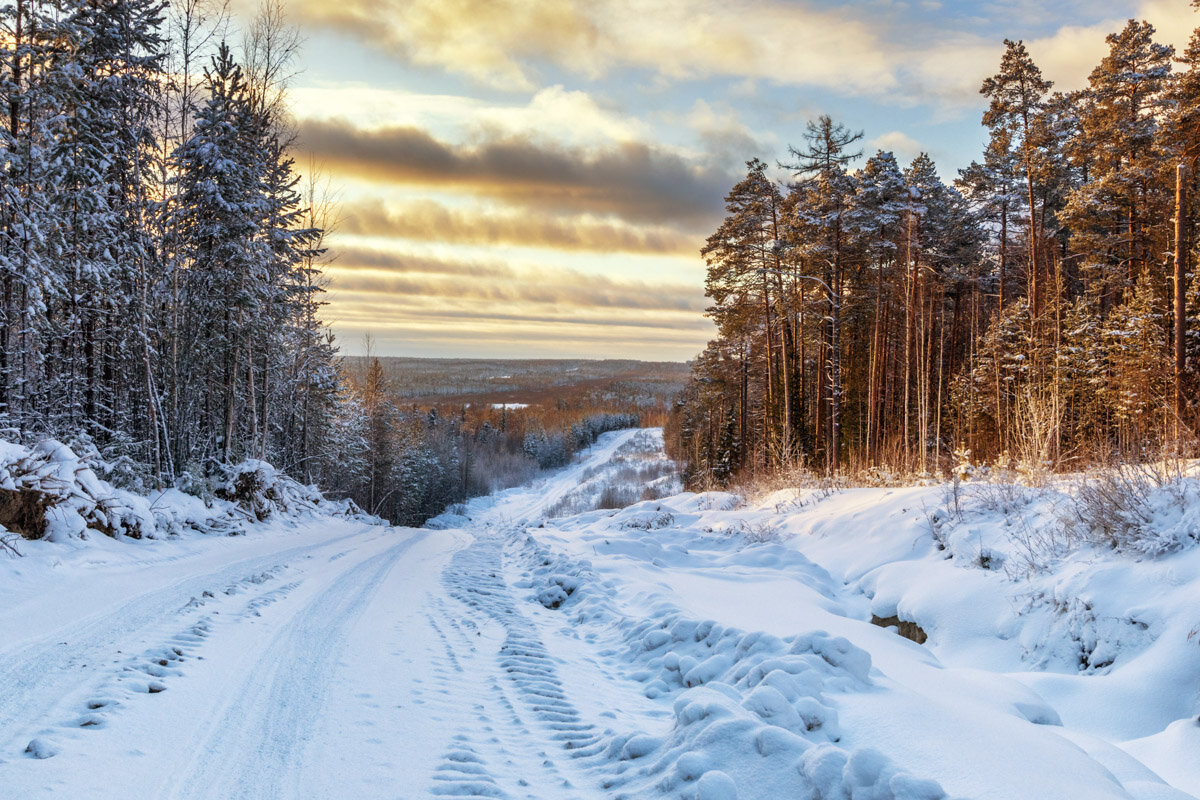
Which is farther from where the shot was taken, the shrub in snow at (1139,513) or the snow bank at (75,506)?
the snow bank at (75,506)

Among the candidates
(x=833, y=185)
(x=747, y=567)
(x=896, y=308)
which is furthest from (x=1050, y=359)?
(x=747, y=567)

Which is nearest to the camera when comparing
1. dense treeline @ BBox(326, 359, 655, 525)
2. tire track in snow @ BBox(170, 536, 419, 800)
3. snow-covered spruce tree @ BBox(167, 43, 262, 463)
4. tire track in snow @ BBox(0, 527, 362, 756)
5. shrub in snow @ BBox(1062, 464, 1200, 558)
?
tire track in snow @ BBox(170, 536, 419, 800)

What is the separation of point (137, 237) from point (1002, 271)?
3097 cm

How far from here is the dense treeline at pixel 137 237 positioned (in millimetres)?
12938

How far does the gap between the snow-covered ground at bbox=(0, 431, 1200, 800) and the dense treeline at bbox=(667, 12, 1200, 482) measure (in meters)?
12.4

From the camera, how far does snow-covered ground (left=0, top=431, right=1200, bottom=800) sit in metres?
2.99

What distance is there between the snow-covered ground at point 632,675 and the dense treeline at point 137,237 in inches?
290

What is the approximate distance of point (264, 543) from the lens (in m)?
11.9

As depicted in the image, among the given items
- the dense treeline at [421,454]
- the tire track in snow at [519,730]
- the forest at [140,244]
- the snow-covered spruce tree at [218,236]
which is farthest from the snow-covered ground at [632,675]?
the dense treeline at [421,454]

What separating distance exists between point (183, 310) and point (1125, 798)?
70.9ft

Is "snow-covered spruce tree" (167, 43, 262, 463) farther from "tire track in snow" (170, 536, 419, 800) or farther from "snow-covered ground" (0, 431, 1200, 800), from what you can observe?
"tire track in snow" (170, 536, 419, 800)

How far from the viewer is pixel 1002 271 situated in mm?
28125

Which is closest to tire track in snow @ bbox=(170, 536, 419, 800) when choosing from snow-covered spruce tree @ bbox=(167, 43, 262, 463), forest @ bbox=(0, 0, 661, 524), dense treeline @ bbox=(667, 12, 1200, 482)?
forest @ bbox=(0, 0, 661, 524)

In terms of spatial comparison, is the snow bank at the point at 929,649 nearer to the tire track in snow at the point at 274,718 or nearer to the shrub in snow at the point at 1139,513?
the shrub in snow at the point at 1139,513
